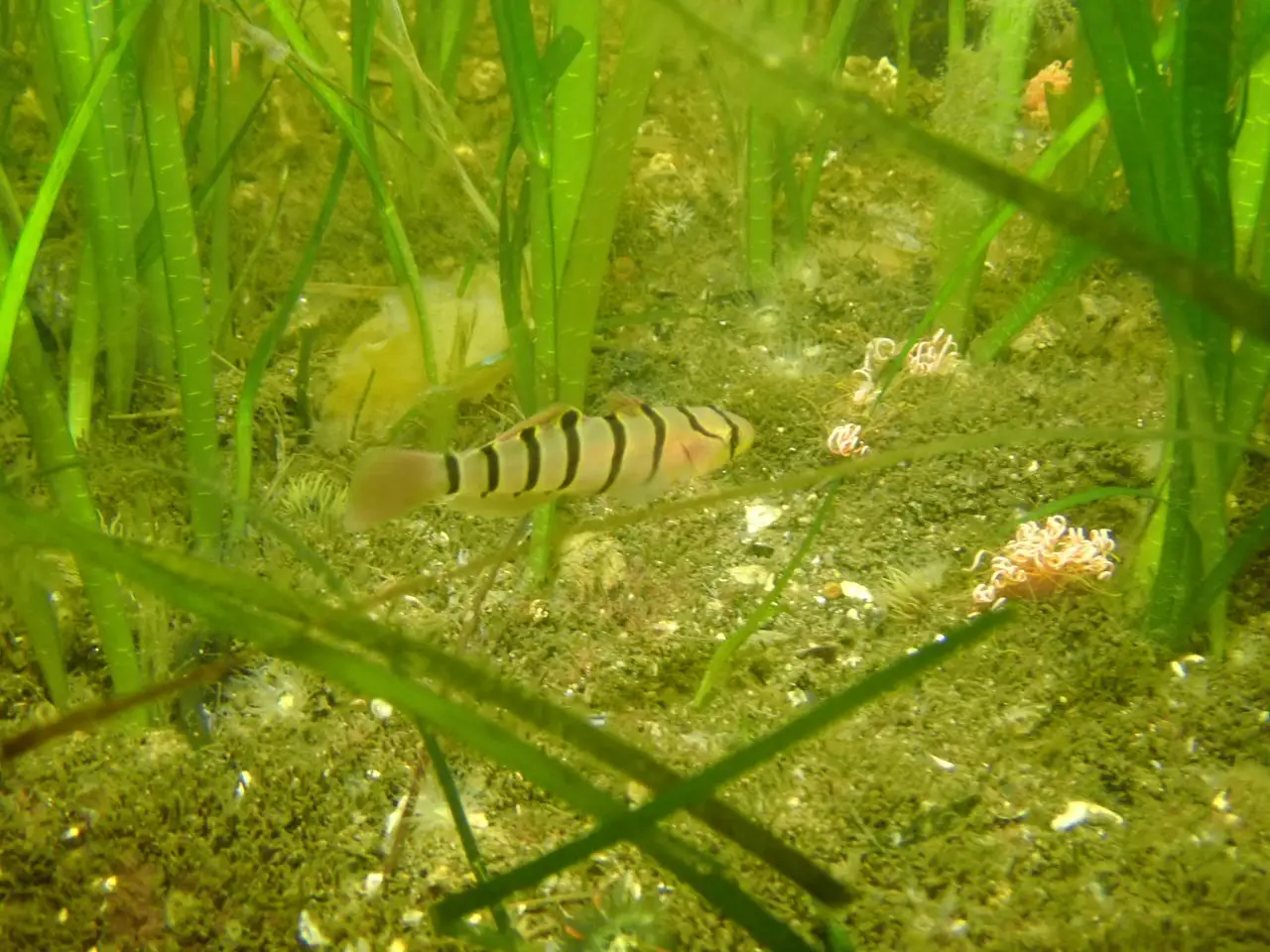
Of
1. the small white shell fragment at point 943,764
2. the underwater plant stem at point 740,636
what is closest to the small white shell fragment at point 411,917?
the underwater plant stem at point 740,636

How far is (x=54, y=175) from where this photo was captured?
2.17 metres

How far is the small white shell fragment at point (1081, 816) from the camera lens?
2156 millimetres

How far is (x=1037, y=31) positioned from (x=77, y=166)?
4.90 meters

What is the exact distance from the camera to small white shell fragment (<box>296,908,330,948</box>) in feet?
6.77

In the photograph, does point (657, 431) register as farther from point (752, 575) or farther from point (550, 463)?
point (752, 575)

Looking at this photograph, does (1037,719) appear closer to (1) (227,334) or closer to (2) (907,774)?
(2) (907,774)

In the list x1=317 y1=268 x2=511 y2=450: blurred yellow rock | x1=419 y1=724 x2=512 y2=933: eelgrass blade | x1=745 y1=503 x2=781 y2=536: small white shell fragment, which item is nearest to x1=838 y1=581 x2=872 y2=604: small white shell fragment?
x1=745 y1=503 x2=781 y2=536: small white shell fragment

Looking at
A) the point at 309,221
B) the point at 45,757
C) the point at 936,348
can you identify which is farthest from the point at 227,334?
the point at 936,348

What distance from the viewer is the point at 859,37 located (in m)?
6.64

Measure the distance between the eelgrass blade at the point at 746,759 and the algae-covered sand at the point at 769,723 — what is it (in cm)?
93

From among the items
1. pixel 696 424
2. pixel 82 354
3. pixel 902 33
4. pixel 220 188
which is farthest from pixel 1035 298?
pixel 82 354

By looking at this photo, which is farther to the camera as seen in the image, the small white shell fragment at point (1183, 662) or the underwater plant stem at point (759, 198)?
the underwater plant stem at point (759, 198)

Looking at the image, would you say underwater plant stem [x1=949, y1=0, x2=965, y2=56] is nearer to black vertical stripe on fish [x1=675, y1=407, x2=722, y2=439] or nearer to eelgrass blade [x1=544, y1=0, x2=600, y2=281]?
eelgrass blade [x1=544, y1=0, x2=600, y2=281]

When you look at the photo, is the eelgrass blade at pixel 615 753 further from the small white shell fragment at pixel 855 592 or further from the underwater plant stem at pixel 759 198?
the underwater plant stem at pixel 759 198
